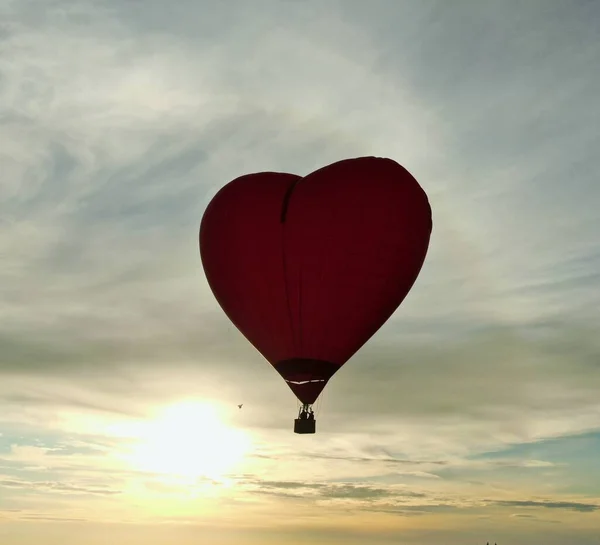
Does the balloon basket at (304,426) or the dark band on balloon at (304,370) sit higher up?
the dark band on balloon at (304,370)

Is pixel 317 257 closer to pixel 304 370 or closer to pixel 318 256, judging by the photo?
pixel 318 256

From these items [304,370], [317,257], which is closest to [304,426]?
[304,370]

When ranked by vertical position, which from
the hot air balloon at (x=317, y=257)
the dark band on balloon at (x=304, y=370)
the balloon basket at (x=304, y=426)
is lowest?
the balloon basket at (x=304, y=426)

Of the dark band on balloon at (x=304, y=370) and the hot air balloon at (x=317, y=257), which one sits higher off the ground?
the hot air balloon at (x=317, y=257)

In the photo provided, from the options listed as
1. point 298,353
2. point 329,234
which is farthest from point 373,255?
point 298,353
